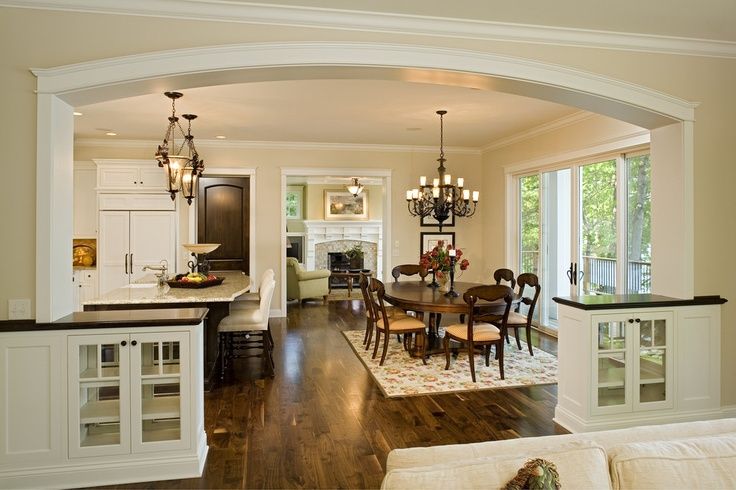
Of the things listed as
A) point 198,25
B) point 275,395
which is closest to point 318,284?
point 275,395

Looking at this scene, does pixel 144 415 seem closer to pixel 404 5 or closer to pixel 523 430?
pixel 523 430

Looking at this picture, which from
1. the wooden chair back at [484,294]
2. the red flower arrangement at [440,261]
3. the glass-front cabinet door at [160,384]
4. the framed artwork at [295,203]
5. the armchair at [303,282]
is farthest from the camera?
the framed artwork at [295,203]

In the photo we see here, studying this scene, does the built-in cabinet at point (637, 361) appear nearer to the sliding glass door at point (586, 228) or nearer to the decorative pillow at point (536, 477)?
the sliding glass door at point (586, 228)

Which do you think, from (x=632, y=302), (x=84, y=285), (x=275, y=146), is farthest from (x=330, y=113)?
(x=84, y=285)

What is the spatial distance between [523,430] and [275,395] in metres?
2.02

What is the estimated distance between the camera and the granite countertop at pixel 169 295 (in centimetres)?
398

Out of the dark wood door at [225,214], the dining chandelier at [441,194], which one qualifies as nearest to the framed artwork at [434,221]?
the dining chandelier at [441,194]

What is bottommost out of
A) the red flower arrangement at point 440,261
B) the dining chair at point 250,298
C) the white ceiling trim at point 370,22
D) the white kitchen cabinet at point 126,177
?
the dining chair at point 250,298

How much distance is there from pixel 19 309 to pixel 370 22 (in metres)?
2.57

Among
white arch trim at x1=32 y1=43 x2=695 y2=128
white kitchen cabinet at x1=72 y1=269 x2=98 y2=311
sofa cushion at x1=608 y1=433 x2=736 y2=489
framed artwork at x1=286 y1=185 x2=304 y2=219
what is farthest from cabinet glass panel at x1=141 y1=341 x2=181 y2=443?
framed artwork at x1=286 y1=185 x2=304 y2=219

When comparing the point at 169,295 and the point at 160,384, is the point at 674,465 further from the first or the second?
the point at 169,295

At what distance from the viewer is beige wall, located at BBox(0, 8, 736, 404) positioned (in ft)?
8.54

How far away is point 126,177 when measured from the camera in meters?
6.79

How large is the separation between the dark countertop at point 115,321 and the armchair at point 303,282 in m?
5.81
